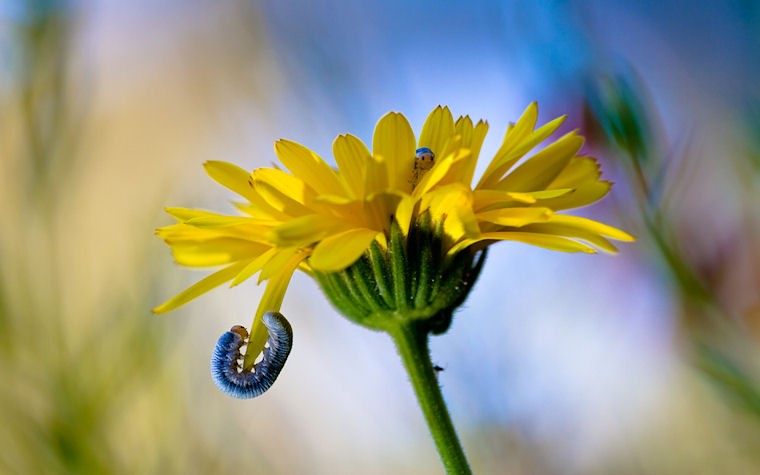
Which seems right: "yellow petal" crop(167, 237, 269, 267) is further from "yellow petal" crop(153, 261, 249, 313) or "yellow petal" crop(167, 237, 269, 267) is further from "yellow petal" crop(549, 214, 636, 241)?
"yellow petal" crop(549, 214, 636, 241)

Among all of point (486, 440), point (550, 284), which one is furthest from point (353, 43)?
point (486, 440)

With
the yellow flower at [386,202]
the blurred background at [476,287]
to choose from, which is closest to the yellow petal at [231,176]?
the yellow flower at [386,202]

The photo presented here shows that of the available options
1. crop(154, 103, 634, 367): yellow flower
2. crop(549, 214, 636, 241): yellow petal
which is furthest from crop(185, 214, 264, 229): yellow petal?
crop(549, 214, 636, 241): yellow petal

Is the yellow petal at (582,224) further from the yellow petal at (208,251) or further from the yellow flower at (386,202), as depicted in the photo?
the yellow petal at (208,251)

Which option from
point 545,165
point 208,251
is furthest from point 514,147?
point 208,251

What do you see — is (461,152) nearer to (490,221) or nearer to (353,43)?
(490,221)

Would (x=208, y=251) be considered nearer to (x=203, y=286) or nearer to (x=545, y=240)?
(x=203, y=286)
